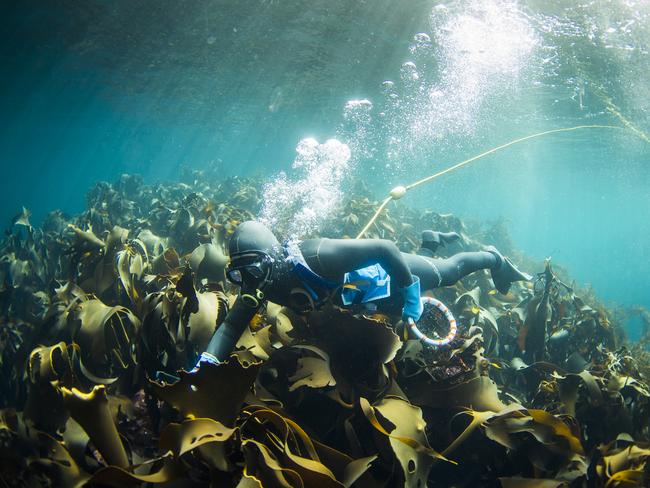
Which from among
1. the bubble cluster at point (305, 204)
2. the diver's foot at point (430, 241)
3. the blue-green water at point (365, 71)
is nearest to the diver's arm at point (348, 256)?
the diver's foot at point (430, 241)

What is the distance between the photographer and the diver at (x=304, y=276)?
2383 mm

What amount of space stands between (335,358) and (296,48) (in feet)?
52.5

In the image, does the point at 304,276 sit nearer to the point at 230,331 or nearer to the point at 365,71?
the point at 230,331

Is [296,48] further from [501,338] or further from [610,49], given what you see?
[501,338]

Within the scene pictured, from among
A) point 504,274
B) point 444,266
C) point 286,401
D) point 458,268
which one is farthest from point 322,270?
point 504,274

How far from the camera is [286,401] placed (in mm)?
2168

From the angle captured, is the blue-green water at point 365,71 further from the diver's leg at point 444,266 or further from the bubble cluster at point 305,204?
the diver's leg at point 444,266

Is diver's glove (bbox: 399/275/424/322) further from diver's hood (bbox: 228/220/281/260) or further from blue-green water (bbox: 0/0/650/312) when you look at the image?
blue-green water (bbox: 0/0/650/312)

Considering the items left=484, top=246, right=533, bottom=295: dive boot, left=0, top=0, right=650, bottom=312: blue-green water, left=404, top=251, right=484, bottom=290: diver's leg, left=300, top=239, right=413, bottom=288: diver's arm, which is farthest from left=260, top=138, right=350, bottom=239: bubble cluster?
left=300, top=239, right=413, bottom=288: diver's arm

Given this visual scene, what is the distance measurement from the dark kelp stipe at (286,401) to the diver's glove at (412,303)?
0.22 meters

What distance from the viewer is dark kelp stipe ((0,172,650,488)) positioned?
1.56 m

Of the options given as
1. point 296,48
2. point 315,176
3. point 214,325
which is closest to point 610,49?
point 315,176

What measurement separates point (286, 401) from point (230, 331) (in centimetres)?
64

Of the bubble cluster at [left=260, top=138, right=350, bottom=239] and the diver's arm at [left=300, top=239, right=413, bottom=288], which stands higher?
the diver's arm at [left=300, top=239, right=413, bottom=288]
